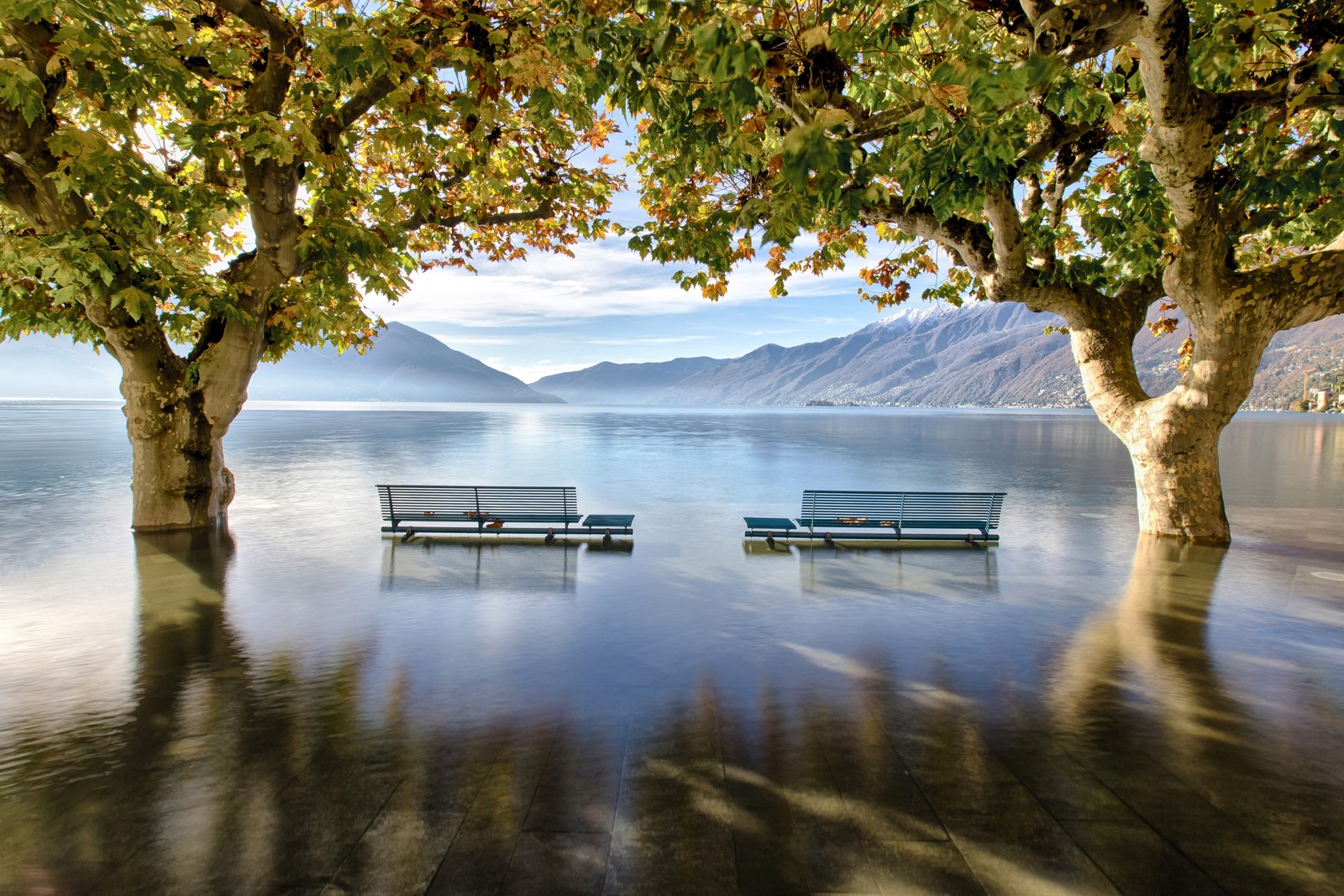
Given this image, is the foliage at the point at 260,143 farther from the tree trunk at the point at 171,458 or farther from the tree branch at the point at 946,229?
the tree branch at the point at 946,229

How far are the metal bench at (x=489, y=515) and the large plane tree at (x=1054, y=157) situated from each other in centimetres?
594

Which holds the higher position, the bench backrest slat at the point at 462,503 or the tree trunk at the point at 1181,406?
the tree trunk at the point at 1181,406

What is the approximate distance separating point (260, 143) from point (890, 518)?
13127 millimetres

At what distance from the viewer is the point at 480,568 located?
36.9ft

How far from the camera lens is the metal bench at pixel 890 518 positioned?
44.1 feet

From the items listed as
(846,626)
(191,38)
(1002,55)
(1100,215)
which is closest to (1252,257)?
(1100,215)

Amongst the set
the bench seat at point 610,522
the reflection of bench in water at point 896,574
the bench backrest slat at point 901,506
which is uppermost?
the bench backrest slat at point 901,506

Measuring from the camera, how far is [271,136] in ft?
25.6

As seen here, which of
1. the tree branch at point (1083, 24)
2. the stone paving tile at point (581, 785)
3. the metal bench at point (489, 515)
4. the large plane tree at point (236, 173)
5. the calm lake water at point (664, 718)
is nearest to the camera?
the calm lake water at point (664, 718)

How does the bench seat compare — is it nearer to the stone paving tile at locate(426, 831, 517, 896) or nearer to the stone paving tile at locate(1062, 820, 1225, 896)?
the stone paving tile at locate(426, 831, 517, 896)

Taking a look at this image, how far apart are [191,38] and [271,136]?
1.98m

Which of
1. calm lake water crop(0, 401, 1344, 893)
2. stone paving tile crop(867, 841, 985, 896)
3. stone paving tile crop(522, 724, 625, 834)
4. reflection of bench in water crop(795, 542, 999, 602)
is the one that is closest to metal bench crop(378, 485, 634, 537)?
calm lake water crop(0, 401, 1344, 893)

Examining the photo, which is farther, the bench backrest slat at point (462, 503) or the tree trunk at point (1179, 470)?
the bench backrest slat at point (462, 503)

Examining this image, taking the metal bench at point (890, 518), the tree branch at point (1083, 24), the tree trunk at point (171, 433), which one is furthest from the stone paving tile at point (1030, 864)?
the tree trunk at point (171, 433)
